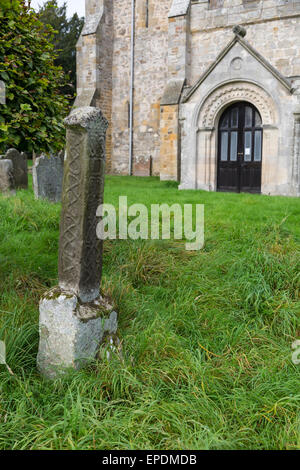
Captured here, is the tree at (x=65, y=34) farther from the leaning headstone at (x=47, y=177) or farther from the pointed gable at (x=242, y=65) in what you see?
the leaning headstone at (x=47, y=177)

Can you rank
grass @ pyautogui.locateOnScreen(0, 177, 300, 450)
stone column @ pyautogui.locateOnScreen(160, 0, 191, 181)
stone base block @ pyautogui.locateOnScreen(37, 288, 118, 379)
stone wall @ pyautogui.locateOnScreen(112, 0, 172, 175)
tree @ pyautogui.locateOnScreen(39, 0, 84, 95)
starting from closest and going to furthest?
grass @ pyautogui.locateOnScreen(0, 177, 300, 450) < stone base block @ pyautogui.locateOnScreen(37, 288, 118, 379) < stone column @ pyautogui.locateOnScreen(160, 0, 191, 181) < stone wall @ pyautogui.locateOnScreen(112, 0, 172, 175) < tree @ pyautogui.locateOnScreen(39, 0, 84, 95)

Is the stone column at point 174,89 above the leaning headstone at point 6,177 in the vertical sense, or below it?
above

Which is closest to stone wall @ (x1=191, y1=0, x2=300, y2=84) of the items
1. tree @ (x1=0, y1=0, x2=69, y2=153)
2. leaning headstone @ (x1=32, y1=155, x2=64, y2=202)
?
leaning headstone @ (x1=32, y1=155, x2=64, y2=202)

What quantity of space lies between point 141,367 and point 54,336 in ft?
2.23

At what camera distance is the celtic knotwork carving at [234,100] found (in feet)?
38.5

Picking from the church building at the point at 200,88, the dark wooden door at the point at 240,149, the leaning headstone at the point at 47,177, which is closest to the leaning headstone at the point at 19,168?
the leaning headstone at the point at 47,177

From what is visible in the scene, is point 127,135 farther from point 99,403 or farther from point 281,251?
point 99,403

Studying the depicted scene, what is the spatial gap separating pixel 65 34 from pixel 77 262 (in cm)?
2924

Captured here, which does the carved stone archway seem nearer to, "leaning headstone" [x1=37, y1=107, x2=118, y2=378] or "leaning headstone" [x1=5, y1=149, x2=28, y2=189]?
"leaning headstone" [x1=5, y1=149, x2=28, y2=189]

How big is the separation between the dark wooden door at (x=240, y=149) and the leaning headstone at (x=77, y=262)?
34.2 feet

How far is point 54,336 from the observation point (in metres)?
3.12

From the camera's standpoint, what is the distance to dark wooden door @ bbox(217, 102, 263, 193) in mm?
12898

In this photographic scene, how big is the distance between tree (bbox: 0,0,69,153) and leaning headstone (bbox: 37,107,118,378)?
728 mm

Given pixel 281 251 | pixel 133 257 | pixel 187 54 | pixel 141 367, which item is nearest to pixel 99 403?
pixel 141 367
